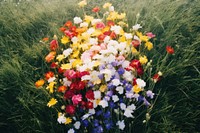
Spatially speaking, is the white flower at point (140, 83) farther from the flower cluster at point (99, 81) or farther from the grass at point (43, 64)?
the grass at point (43, 64)

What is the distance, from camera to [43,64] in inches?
119

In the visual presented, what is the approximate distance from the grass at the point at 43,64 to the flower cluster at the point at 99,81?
129 mm

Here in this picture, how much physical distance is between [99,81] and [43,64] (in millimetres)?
784

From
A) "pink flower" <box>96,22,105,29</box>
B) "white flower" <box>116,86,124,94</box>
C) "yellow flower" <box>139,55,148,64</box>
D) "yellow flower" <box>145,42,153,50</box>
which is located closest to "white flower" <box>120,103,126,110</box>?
"white flower" <box>116,86,124,94</box>

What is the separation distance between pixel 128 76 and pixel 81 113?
0.51 meters

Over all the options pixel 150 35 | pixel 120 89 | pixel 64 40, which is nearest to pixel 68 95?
pixel 120 89

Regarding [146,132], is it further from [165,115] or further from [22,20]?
[22,20]

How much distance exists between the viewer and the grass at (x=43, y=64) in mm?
2578

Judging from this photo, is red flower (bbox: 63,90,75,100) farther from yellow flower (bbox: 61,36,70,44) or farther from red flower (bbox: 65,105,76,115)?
yellow flower (bbox: 61,36,70,44)

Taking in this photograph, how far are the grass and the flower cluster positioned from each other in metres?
0.13

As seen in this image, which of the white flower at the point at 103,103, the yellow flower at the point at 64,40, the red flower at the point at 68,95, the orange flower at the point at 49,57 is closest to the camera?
the white flower at the point at 103,103

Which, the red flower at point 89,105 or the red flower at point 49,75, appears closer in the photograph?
Answer: the red flower at point 89,105

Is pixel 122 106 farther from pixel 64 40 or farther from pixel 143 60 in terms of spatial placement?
pixel 64 40

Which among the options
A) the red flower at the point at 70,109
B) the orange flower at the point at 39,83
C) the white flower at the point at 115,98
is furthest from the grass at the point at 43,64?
the white flower at the point at 115,98
